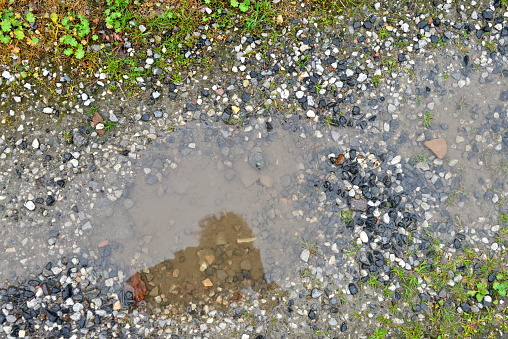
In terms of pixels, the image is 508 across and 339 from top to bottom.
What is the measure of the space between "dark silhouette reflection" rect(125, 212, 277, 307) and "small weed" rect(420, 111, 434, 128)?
303 centimetres

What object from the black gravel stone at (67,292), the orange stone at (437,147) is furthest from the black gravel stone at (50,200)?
the orange stone at (437,147)

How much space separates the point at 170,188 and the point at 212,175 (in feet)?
2.10

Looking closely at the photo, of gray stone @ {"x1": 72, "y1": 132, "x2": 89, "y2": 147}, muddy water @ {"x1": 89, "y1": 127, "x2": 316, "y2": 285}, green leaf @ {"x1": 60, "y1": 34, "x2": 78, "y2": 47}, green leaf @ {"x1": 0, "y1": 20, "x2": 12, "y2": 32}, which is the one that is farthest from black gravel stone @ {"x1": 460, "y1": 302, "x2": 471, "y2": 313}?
green leaf @ {"x1": 0, "y1": 20, "x2": 12, "y2": 32}

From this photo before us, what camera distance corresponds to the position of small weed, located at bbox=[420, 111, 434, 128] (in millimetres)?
5207

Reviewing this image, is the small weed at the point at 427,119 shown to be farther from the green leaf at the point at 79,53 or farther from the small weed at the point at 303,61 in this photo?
the green leaf at the point at 79,53

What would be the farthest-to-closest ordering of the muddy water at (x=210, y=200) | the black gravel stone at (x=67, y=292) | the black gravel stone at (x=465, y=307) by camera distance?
1. the muddy water at (x=210, y=200)
2. the black gravel stone at (x=465, y=307)
3. the black gravel stone at (x=67, y=292)

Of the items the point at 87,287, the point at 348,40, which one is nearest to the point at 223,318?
the point at 87,287

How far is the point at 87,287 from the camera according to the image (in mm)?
4938

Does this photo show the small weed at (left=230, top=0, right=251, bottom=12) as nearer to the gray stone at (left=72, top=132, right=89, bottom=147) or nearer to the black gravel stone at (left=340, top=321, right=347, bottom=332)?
the gray stone at (left=72, top=132, right=89, bottom=147)

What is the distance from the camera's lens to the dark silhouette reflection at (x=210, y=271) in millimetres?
5020

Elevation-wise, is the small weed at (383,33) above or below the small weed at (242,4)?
below

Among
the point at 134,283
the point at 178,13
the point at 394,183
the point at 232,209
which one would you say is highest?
the point at 178,13

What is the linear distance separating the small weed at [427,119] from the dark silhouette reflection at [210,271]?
303 centimetres

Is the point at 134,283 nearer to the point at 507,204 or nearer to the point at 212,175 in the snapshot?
the point at 212,175
